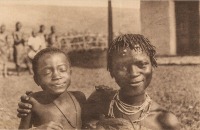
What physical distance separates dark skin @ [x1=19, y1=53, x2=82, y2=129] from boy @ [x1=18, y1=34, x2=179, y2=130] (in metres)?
0.04

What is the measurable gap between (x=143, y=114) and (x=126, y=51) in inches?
7.4

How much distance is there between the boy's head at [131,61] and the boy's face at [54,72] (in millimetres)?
141

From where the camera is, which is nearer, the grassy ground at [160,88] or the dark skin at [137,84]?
the dark skin at [137,84]

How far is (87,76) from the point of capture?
1558 millimetres

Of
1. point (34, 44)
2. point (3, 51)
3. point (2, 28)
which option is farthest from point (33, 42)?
point (2, 28)

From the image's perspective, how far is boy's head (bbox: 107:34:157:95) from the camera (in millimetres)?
1182

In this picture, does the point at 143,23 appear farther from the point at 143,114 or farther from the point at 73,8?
the point at 143,114

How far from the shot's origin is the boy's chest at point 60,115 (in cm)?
120

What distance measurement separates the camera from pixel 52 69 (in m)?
1.18

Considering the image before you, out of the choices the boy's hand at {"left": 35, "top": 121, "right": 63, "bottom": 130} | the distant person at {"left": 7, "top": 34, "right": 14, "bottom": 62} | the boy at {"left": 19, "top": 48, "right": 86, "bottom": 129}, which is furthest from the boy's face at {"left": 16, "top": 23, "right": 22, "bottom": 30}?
the boy's hand at {"left": 35, "top": 121, "right": 63, "bottom": 130}

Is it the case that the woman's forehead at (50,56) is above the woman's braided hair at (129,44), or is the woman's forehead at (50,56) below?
below

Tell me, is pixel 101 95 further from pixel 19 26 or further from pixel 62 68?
pixel 19 26

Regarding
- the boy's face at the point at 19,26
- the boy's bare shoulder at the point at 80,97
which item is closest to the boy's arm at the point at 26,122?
the boy's bare shoulder at the point at 80,97

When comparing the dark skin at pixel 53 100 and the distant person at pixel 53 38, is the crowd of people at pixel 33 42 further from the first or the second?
the dark skin at pixel 53 100
